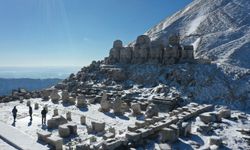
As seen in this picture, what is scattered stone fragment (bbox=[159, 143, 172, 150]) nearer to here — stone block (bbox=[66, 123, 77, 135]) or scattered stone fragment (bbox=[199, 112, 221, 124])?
scattered stone fragment (bbox=[199, 112, 221, 124])

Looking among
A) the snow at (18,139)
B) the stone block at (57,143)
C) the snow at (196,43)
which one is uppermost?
the snow at (196,43)

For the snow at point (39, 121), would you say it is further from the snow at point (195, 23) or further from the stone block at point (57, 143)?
the snow at point (195, 23)

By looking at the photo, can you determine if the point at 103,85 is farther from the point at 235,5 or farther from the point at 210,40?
the point at 235,5

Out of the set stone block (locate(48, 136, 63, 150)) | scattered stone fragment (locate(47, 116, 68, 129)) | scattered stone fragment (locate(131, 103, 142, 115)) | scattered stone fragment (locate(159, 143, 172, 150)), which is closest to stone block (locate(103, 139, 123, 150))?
scattered stone fragment (locate(159, 143, 172, 150))

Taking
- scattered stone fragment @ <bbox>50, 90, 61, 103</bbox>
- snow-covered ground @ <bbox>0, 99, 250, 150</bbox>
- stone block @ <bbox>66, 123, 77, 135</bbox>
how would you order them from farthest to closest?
scattered stone fragment @ <bbox>50, 90, 61, 103</bbox>
stone block @ <bbox>66, 123, 77, 135</bbox>
snow-covered ground @ <bbox>0, 99, 250, 150</bbox>

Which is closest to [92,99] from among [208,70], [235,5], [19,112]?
[19,112]

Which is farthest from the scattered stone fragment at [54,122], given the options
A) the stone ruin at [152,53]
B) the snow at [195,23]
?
the snow at [195,23]

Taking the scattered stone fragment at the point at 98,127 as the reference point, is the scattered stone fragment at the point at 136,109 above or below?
above

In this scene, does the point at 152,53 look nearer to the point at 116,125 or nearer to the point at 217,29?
the point at 116,125

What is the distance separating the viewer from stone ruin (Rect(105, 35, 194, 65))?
34594mm

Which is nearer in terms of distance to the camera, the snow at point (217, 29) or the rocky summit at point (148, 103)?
the rocky summit at point (148, 103)

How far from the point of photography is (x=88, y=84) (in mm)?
36281

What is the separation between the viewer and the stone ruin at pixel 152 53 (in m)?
34.6

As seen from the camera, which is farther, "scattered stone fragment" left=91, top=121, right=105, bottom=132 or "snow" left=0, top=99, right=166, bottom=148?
"scattered stone fragment" left=91, top=121, right=105, bottom=132
